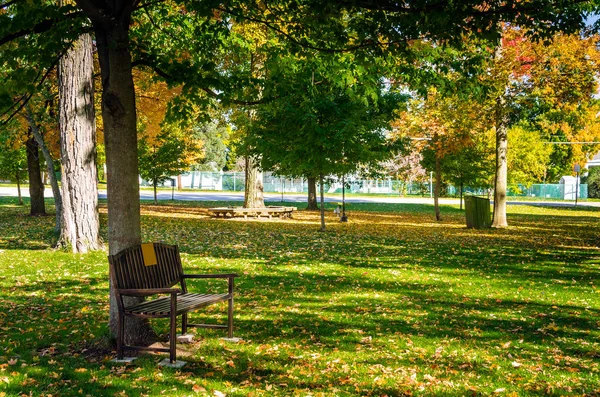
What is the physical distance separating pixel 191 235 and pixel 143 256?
1234cm

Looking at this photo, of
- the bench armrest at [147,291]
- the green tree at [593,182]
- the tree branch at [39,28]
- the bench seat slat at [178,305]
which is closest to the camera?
the bench armrest at [147,291]

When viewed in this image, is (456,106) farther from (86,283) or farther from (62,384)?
(62,384)

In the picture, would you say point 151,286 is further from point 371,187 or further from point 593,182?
point 371,187

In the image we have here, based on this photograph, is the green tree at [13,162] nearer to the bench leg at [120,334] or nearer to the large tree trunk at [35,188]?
the large tree trunk at [35,188]

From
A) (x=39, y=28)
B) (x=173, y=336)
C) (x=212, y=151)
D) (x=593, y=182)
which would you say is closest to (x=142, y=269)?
(x=173, y=336)

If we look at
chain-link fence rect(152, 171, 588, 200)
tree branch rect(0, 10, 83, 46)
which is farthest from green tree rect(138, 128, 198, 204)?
tree branch rect(0, 10, 83, 46)

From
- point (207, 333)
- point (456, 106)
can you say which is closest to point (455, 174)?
point (456, 106)

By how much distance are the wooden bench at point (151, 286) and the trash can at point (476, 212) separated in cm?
1805

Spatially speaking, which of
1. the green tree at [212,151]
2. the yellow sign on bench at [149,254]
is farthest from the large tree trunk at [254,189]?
the green tree at [212,151]

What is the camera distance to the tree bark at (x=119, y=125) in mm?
5879

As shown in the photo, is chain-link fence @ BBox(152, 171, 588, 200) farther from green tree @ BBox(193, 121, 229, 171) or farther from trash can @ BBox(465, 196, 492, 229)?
trash can @ BBox(465, 196, 492, 229)

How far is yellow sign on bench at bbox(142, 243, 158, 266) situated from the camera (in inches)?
245

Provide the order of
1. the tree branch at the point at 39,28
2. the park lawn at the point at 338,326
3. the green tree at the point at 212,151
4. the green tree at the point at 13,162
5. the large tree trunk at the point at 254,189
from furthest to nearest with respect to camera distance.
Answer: the green tree at the point at 212,151, the green tree at the point at 13,162, the large tree trunk at the point at 254,189, the tree branch at the point at 39,28, the park lawn at the point at 338,326

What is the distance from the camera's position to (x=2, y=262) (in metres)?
12.1
